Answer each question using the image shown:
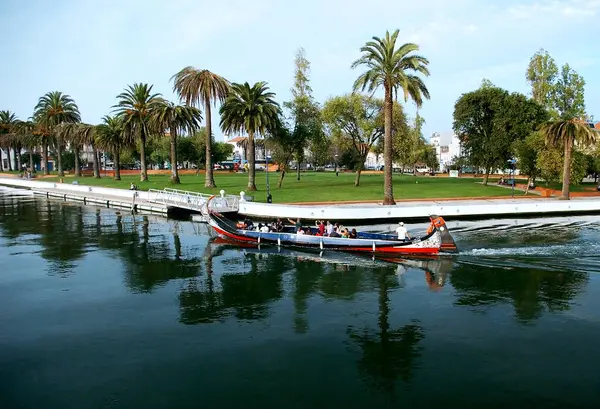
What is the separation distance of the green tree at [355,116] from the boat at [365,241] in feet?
103

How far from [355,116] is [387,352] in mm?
51046

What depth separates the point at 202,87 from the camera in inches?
2496

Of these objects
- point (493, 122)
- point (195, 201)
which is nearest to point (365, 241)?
point (195, 201)

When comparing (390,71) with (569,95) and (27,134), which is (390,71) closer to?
(569,95)

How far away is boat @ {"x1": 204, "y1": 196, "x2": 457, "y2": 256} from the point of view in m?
31.1

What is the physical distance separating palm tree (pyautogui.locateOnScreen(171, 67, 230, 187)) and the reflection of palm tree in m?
49.0

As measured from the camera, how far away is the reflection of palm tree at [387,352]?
50.9ft

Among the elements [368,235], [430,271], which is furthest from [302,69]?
[430,271]

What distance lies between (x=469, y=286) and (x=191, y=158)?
108m

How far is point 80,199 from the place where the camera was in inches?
2712

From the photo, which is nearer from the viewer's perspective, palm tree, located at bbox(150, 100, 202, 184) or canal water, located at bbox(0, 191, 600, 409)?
canal water, located at bbox(0, 191, 600, 409)

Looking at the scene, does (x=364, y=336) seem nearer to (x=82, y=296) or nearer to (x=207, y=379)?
(x=207, y=379)

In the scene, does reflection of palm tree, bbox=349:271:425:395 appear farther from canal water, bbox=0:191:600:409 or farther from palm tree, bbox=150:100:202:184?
palm tree, bbox=150:100:202:184

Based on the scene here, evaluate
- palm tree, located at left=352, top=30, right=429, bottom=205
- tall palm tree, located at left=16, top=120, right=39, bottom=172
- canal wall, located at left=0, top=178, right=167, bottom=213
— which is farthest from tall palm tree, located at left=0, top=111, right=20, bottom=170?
palm tree, located at left=352, top=30, right=429, bottom=205
